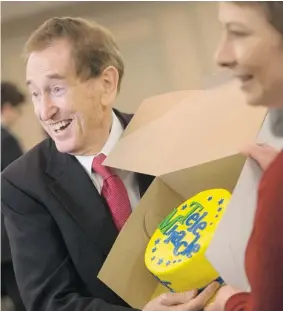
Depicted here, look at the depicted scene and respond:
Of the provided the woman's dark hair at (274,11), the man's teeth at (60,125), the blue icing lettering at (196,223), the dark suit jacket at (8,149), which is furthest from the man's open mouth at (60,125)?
the woman's dark hair at (274,11)

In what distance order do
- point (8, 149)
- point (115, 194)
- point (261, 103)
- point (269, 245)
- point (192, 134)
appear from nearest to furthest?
point (269, 245)
point (261, 103)
point (192, 134)
point (115, 194)
point (8, 149)

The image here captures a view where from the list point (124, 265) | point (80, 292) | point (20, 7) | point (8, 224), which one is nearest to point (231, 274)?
point (124, 265)

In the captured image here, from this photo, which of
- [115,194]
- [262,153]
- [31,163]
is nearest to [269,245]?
[262,153]

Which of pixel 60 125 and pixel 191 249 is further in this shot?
pixel 60 125

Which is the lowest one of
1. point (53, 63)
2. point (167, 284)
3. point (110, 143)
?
point (167, 284)

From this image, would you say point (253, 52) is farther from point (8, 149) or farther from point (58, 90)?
point (8, 149)

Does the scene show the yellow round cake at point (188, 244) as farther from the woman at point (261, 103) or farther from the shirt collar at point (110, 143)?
the shirt collar at point (110, 143)

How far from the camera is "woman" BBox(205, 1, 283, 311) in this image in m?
0.54

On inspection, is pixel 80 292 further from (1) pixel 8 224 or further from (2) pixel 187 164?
(2) pixel 187 164

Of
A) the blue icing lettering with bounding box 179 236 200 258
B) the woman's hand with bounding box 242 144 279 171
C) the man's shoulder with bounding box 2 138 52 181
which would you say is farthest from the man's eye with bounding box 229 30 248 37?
the man's shoulder with bounding box 2 138 52 181

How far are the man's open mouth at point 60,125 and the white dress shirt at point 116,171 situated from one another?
5cm

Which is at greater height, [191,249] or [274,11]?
[274,11]

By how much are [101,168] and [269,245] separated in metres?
0.37

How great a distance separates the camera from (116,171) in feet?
2.81
